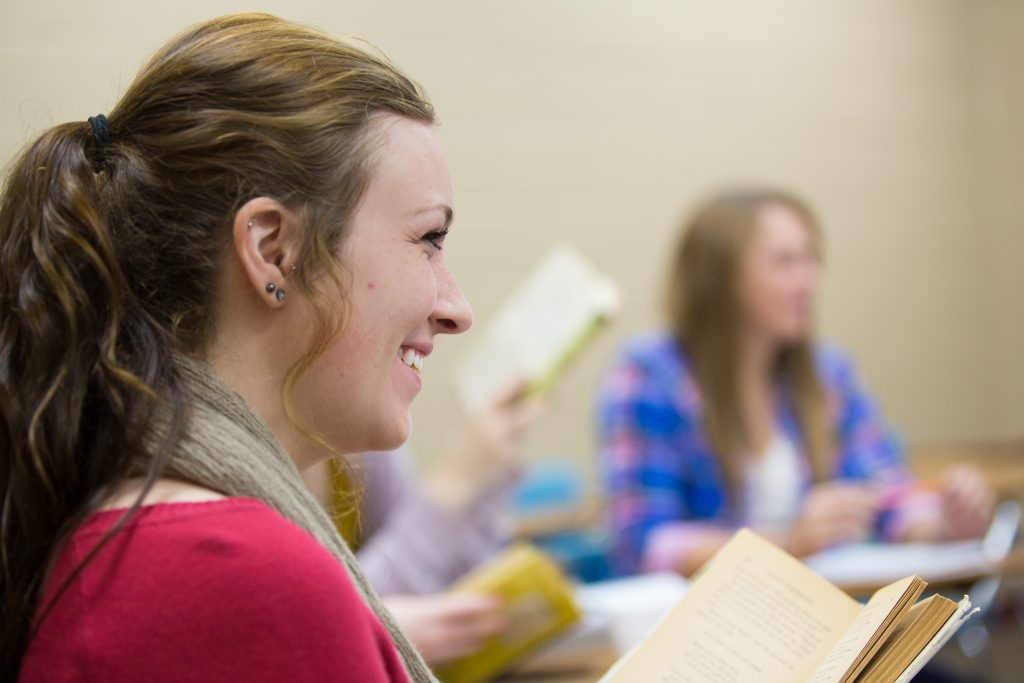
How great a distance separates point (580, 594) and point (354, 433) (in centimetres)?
105

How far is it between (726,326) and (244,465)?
187cm

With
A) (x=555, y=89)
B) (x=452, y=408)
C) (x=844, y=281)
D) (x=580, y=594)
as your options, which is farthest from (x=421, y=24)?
(x=580, y=594)

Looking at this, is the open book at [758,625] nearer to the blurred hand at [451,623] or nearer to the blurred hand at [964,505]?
the blurred hand at [451,623]

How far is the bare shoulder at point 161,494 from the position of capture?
733 mm

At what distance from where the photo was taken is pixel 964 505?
2324 millimetres

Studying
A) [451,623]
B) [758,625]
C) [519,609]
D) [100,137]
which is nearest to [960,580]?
[519,609]

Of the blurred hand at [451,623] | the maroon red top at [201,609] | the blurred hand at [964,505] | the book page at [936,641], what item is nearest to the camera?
the maroon red top at [201,609]

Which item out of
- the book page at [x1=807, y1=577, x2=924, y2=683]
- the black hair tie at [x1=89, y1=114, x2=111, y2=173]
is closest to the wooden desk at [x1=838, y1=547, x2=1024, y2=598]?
the book page at [x1=807, y1=577, x2=924, y2=683]

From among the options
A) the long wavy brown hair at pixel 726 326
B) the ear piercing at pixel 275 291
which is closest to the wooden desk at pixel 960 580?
the long wavy brown hair at pixel 726 326

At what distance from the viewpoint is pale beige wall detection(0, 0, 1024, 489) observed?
3.74m

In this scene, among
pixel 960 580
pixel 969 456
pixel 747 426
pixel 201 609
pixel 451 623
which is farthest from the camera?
pixel 969 456

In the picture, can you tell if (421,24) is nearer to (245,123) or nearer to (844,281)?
(844,281)

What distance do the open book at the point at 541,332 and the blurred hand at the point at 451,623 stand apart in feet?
1.51

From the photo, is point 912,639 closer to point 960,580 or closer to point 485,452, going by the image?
point 485,452
